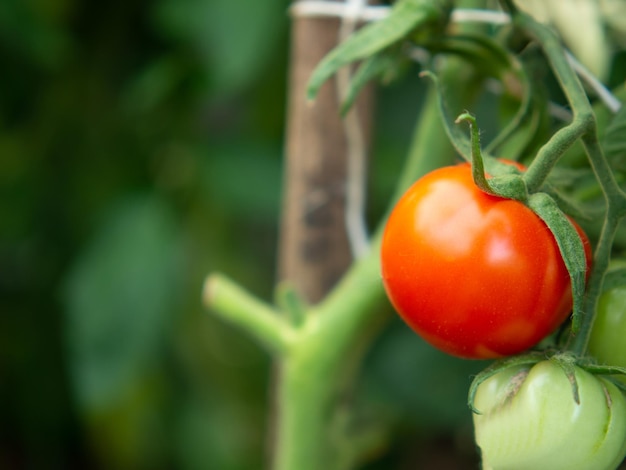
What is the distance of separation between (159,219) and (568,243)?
701 mm

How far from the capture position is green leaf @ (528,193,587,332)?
335 millimetres

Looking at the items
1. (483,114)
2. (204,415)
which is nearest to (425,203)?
(483,114)

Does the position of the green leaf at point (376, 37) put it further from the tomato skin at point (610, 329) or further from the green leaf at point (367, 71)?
the tomato skin at point (610, 329)

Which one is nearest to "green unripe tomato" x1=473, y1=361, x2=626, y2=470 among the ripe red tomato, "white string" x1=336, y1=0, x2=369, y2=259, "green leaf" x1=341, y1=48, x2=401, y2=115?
the ripe red tomato

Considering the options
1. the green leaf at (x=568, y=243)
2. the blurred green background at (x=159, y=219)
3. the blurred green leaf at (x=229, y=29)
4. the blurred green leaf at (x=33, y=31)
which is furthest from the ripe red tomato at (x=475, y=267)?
the blurred green leaf at (x=33, y=31)

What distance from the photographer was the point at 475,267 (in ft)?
1.14

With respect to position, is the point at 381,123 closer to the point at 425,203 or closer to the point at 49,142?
the point at 49,142

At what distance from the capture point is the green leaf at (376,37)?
42 cm

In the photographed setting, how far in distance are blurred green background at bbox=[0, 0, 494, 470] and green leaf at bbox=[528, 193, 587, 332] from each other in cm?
49

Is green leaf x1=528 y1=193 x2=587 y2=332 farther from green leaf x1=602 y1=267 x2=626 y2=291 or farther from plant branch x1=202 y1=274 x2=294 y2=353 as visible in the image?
plant branch x1=202 y1=274 x2=294 y2=353

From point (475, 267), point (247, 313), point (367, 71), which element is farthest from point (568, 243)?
point (247, 313)

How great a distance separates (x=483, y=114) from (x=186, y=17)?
0.37 metres

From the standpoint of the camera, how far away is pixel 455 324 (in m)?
0.36

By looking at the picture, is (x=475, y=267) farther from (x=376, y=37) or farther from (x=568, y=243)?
(x=376, y=37)
